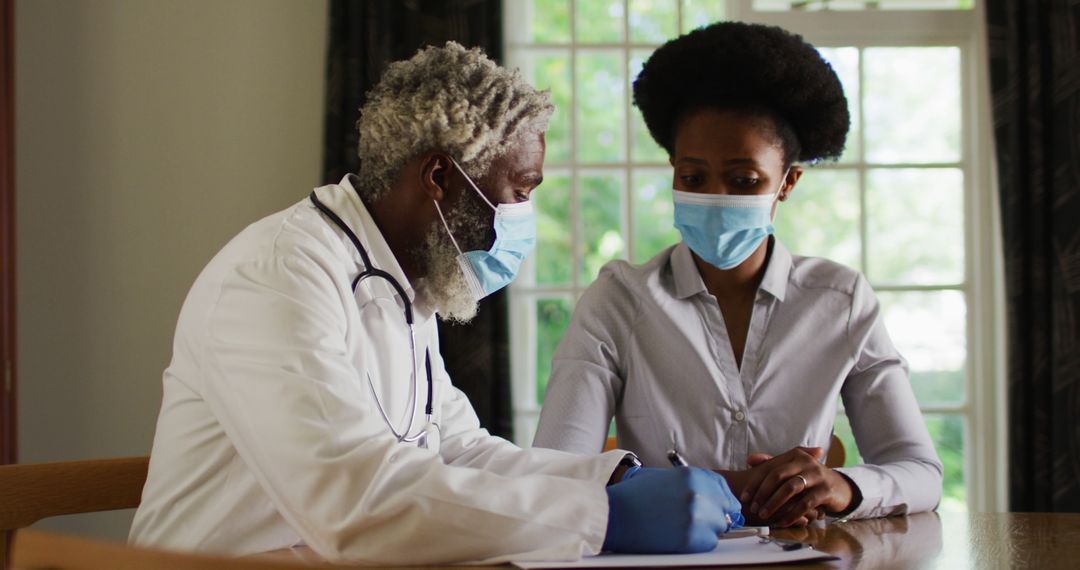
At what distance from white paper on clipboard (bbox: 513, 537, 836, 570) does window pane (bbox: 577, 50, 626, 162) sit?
246 cm

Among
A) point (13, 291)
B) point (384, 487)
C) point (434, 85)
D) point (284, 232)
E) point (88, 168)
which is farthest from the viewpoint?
point (88, 168)

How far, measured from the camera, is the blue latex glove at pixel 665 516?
3.88 feet

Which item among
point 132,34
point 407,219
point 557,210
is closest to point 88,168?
point 132,34

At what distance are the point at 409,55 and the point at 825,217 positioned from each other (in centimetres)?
147

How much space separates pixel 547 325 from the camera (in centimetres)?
357

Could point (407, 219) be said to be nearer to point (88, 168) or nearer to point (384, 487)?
point (384, 487)

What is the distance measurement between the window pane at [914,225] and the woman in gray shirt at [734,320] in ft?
5.41

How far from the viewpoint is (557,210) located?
11.8ft

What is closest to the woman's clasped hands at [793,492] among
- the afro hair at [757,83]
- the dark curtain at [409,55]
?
the afro hair at [757,83]

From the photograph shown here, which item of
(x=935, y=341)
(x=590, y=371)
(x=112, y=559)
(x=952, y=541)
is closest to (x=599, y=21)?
(x=935, y=341)

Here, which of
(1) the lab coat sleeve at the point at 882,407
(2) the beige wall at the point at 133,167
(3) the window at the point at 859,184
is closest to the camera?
(1) the lab coat sleeve at the point at 882,407

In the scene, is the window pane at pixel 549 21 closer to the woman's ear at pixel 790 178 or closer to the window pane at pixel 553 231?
the window pane at pixel 553 231

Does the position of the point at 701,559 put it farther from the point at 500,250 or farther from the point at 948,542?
the point at 500,250

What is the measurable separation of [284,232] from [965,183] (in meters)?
2.81
